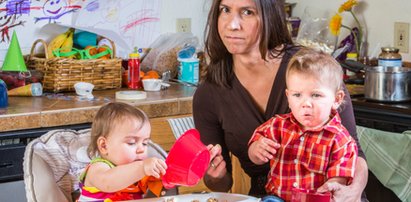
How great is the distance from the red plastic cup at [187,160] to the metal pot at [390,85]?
1.57m

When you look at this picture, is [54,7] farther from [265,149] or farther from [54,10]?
[265,149]

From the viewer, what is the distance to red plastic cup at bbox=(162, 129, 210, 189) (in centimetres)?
182

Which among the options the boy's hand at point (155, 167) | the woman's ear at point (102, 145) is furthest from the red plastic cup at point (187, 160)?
the woman's ear at point (102, 145)

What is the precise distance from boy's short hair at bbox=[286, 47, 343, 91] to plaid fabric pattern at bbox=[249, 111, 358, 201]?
110mm

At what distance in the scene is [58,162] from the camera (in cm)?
231

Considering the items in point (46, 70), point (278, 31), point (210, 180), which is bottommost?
point (210, 180)

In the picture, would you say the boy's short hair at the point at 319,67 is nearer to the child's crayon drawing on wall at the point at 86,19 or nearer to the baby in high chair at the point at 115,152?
the baby in high chair at the point at 115,152

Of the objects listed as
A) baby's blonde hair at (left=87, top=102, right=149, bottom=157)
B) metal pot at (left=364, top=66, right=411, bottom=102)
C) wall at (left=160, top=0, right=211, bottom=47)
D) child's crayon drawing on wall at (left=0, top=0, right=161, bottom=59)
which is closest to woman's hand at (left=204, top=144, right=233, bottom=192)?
baby's blonde hair at (left=87, top=102, right=149, bottom=157)

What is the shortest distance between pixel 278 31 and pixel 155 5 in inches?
67.7

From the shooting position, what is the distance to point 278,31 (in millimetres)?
2389

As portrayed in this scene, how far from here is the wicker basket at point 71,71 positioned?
11.3ft

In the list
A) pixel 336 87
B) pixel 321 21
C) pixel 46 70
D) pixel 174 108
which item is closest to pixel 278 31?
pixel 336 87

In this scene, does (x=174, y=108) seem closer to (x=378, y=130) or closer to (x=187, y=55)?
(x=187, y=55)

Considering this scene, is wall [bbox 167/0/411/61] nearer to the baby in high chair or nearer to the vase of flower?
the vase of flower
